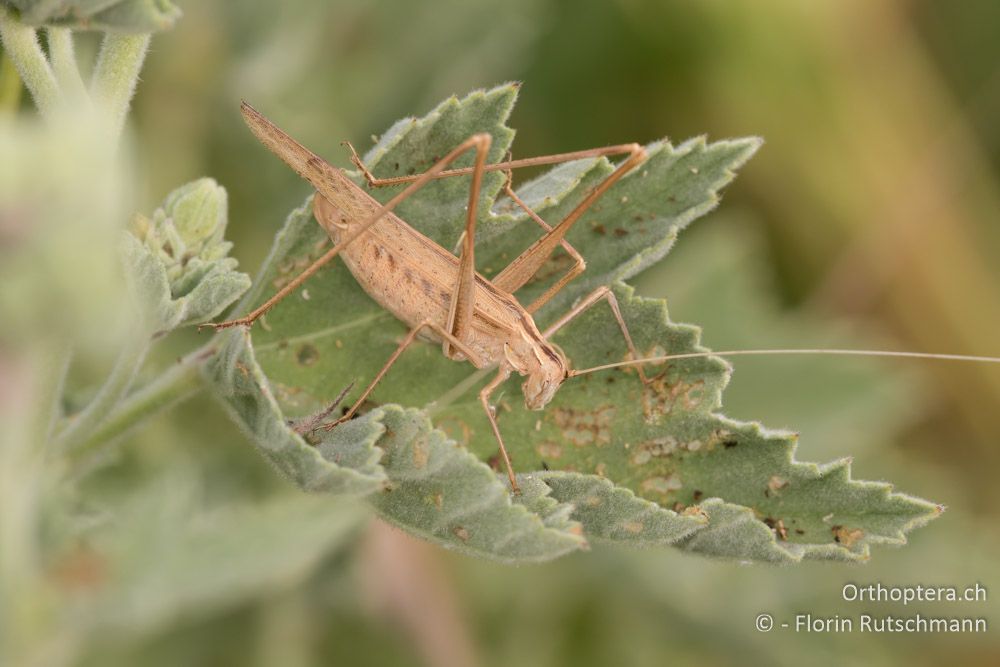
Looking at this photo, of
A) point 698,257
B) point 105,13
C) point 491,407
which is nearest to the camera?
point 105,13

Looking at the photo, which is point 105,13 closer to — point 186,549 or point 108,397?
point 108,397

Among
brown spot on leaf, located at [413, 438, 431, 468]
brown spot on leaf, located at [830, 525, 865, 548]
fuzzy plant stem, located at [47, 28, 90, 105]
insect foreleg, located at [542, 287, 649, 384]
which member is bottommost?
brown spot on leaf, located at [413, 438, 431, 468]

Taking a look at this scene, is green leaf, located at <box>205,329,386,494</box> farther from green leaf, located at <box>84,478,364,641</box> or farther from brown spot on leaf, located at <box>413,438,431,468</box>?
green leaf, located at <box>84,478,364,641</box>

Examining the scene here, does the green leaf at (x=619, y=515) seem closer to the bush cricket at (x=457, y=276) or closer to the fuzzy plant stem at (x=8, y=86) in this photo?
the bush cricket at (x=457, y=276)

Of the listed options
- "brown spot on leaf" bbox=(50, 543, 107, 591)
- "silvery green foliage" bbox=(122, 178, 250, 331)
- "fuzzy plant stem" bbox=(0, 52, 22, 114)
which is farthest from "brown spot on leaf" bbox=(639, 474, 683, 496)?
"fuzzy plant stem" bbox=(0, 52, 22, 114)

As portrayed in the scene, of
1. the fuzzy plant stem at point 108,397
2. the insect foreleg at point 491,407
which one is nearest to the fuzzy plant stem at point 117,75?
the fuzzy plant stem at point 108,397

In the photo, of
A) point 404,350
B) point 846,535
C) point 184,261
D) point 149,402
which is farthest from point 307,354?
point 846,535

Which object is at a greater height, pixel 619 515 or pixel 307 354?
pixel 307 354
